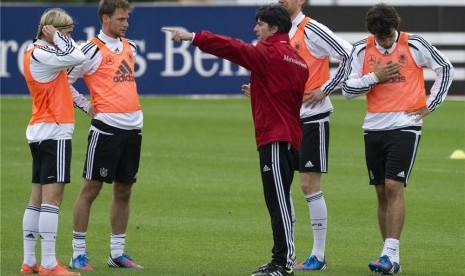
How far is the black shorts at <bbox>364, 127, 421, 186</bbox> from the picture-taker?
34.7ft

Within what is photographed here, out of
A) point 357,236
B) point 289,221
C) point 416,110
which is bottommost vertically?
point 357,236

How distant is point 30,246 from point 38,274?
0.27 m

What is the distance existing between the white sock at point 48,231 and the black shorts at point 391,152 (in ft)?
9.27

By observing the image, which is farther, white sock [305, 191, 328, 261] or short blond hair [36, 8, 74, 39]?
white sock [305, 191, 328, 261]

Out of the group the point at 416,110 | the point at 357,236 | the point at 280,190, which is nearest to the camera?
the point at 280,190

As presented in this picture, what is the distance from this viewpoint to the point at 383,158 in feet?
35.3

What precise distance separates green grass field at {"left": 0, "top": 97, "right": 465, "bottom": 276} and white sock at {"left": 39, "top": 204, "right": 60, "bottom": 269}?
452 millimetres

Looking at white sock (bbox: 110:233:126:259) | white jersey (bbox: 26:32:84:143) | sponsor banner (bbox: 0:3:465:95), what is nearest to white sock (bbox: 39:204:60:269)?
white jersey (bbox: 26:32:84:143)

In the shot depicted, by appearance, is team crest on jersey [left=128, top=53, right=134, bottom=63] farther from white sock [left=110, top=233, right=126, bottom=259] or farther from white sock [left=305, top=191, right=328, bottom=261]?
white sock [left=305, top=191, right=328, bottom=261]

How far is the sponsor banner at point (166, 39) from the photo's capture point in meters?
27.6

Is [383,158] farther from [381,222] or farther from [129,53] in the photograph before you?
[129,53]

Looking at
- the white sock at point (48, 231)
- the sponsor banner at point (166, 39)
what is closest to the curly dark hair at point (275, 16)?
the white sock at point (48, 231)

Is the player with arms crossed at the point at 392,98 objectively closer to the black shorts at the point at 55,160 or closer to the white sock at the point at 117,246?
the white sock at the point at 117,246

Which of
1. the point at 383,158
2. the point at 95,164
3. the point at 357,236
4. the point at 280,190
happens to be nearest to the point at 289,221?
the point at 280,190
